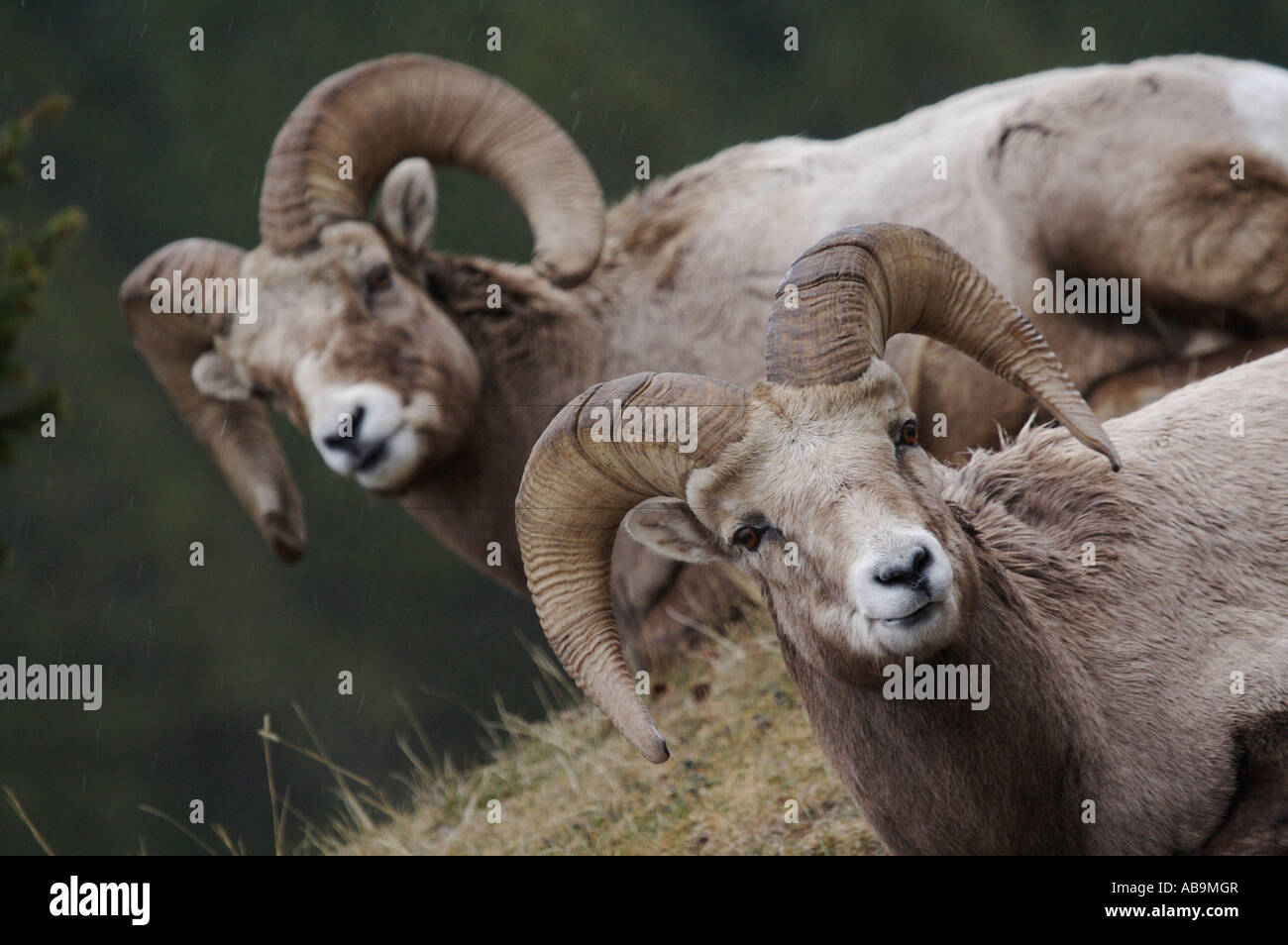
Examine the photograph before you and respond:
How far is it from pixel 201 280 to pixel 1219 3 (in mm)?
23236

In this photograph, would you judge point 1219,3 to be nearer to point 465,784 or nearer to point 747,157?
point 747,157

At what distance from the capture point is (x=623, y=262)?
871cm

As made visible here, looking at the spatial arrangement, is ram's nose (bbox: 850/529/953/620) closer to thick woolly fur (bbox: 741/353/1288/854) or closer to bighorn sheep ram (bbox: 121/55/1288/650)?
thick woolly fur (bbox: 741/353/1288/854)

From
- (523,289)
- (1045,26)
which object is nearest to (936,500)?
(523,289)

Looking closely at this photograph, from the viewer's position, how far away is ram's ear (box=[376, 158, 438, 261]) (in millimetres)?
8109

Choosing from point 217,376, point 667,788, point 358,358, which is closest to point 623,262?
point 358,358

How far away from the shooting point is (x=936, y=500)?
442 cm

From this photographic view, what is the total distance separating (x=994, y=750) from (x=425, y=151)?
17.1 ft

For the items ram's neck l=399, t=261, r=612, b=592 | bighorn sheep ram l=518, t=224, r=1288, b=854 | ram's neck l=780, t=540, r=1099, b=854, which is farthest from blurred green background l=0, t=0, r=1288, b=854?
ram's neck l=780, t=540, r=1099, b=854

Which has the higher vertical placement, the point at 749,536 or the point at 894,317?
the point at 894,317

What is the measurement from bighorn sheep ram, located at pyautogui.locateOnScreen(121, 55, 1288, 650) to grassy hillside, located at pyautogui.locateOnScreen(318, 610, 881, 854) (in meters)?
0.65

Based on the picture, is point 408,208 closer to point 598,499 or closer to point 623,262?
point 623,262

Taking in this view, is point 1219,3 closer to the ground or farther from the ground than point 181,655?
farther from the ground
